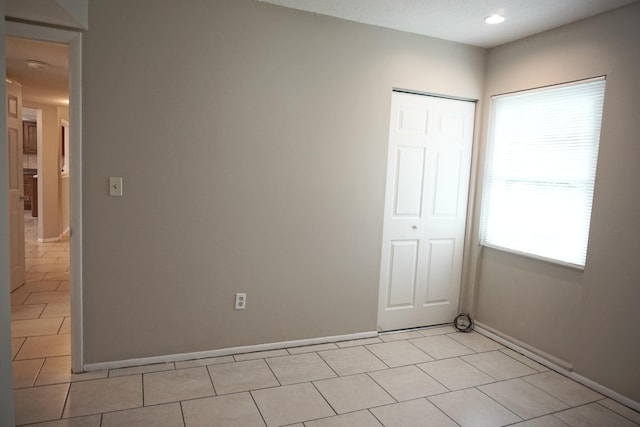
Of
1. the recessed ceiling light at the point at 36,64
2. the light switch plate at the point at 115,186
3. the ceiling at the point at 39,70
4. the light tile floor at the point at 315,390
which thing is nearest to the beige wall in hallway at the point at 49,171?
the ceiling at the point at 39,70

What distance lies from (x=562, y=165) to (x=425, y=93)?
1212 millimetres

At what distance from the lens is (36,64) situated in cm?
394

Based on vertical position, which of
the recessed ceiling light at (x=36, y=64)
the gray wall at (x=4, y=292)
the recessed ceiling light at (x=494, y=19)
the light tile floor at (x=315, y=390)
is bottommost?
the light tile floor at (x=315, y=390)

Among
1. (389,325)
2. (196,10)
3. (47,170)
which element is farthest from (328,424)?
(47,170)

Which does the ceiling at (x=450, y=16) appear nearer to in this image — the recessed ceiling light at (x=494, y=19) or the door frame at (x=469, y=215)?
the recessed ceiling light at (x=494, y=19)

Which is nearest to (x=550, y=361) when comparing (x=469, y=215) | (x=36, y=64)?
(x=469, y=215)

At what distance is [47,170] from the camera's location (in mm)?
6754

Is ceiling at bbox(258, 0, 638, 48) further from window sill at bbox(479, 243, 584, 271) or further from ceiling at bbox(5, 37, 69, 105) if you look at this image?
ceiling at bbox(5, 37, 69, 105)

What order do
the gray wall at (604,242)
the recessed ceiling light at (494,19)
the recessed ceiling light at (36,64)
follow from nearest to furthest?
the gray wall at (604,242) < the recessed ceiling light at (494,19) < the recessed ceiling light at (36,64)

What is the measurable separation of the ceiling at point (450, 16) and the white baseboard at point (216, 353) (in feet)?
7.53

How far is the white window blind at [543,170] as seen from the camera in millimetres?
3010

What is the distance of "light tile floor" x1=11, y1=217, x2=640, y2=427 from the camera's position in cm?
238

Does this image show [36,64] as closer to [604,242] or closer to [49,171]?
[49,171]

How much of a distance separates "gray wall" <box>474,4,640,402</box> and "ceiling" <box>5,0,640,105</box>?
176 mm
